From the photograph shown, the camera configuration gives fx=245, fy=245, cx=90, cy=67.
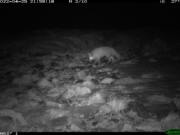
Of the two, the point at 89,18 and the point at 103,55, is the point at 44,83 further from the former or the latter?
the point at 89,18

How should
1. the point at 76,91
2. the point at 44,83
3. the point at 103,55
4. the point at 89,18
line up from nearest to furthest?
the point at 76,91
the point at 44,83
the point at 103,55
the point at 89,18

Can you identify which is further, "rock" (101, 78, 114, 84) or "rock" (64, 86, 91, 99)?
"rock" (101, 78, 114, 84)

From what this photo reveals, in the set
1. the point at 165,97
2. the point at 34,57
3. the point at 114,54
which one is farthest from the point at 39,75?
the point at 165,97

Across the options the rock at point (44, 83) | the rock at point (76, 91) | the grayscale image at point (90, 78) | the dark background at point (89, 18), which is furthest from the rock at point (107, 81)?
the dark background at point (89, 18)

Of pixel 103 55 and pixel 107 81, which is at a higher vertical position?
pixel 103 55

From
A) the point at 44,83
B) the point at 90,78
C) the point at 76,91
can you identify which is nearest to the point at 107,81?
the point at 90,78

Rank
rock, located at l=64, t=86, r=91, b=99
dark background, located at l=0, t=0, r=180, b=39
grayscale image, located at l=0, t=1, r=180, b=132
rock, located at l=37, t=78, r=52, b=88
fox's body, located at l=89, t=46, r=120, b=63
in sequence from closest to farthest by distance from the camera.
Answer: grayscale image, located at l=0, t=1, r=180, b=132 < rock, located at l=64, t=86, r=91, b=99 < rock, located at l=37, t=78, r=52, b=88 < fox's body, located at l=89, t=46, r=120, b=63 < dark background, located at l=0, t=0, r=180, b=39

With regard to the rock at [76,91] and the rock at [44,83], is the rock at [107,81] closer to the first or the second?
the rock at [76,91]

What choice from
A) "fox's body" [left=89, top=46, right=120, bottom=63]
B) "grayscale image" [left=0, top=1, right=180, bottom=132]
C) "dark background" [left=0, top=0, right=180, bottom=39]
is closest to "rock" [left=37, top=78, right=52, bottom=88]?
"grayscale image" [left=0, top=1, right=180, bottom=132]

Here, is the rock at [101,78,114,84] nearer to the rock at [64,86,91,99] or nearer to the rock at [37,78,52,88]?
the rock at [64,86,91,99]

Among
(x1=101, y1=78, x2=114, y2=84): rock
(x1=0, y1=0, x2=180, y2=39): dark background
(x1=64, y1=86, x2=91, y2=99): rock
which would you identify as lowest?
(x1=64, y1=86, x2=91, y2=99): rock

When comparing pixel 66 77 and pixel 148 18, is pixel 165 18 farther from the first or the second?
pixel 66 77

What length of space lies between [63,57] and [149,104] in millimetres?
1312

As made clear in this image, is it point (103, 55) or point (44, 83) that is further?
point (103, 55)
